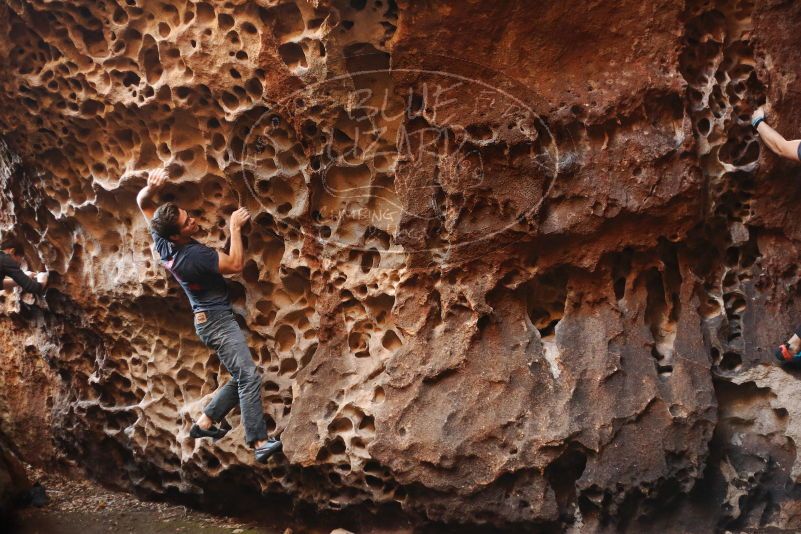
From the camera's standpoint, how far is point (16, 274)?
5301 mm

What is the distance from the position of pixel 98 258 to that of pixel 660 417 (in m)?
3.59

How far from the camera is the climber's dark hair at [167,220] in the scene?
14.1ft

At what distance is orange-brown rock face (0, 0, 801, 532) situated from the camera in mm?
4039

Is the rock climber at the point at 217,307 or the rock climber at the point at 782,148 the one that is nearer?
the rock climber at the point at 782,148

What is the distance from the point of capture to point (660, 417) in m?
4.07

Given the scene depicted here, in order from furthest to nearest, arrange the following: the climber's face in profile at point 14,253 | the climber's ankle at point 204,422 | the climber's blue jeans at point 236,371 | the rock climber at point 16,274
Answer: the climber's face in profile at point 14,253 → the rock climber at point 16,274 → the climber's ankle at point 204,422 → the climber's blue jeans at point 236,371

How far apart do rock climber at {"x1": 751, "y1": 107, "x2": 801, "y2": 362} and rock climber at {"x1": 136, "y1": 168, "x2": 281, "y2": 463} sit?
Result: 2653mm

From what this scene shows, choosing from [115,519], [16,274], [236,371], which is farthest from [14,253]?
[236,371]

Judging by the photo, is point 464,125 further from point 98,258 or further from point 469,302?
point 98,258

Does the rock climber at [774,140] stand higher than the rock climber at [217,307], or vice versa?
the rock climber at [774,140]

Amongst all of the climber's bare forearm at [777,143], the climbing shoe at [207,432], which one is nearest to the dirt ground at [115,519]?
the climbing shoe at [207,432]

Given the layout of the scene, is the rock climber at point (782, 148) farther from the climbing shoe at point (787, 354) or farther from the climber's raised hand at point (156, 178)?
the climber's raised hand at point (156, 178)

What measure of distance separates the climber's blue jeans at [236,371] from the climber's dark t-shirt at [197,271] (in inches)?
2.7

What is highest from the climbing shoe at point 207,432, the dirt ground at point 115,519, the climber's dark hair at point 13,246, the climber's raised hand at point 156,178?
the climber's raised hand at point 156,178
